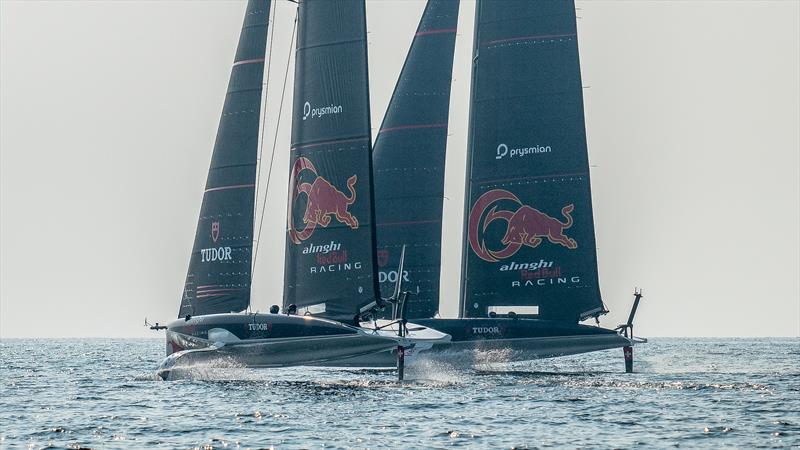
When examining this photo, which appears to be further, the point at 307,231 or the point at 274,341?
the point at 307,231

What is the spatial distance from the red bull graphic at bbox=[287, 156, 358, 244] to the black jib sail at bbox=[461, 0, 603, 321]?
758 centimetres

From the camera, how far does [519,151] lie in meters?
47.0

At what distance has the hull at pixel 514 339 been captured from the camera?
44.8m

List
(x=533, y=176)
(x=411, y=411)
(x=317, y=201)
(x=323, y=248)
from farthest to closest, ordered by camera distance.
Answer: (x=533, y=176)
(x=317, y=201)
(x=323, y=248)
(x=411, y=411)

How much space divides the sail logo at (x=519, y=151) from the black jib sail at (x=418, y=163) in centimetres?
441

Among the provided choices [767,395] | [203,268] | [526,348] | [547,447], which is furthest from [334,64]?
[547,447]

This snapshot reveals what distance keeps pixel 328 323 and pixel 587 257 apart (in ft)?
39.3

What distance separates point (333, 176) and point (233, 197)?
12.9 feet

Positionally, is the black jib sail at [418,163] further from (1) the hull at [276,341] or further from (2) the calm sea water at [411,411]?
(1) the hull at [276,341]

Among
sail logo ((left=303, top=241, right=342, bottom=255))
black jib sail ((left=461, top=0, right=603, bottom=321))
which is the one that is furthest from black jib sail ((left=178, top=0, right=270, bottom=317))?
black jib sail ((left=461, top=0, right=603, bottom=321))

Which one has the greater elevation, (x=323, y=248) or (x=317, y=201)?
(x=317, y=201)

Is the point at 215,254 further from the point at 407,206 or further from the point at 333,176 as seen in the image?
the point at 407,206

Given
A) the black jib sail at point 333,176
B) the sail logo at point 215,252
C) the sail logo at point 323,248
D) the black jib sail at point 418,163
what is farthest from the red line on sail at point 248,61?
the black jib sail at point 418,163

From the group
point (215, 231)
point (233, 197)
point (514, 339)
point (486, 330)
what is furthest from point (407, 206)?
point (215, 231)
